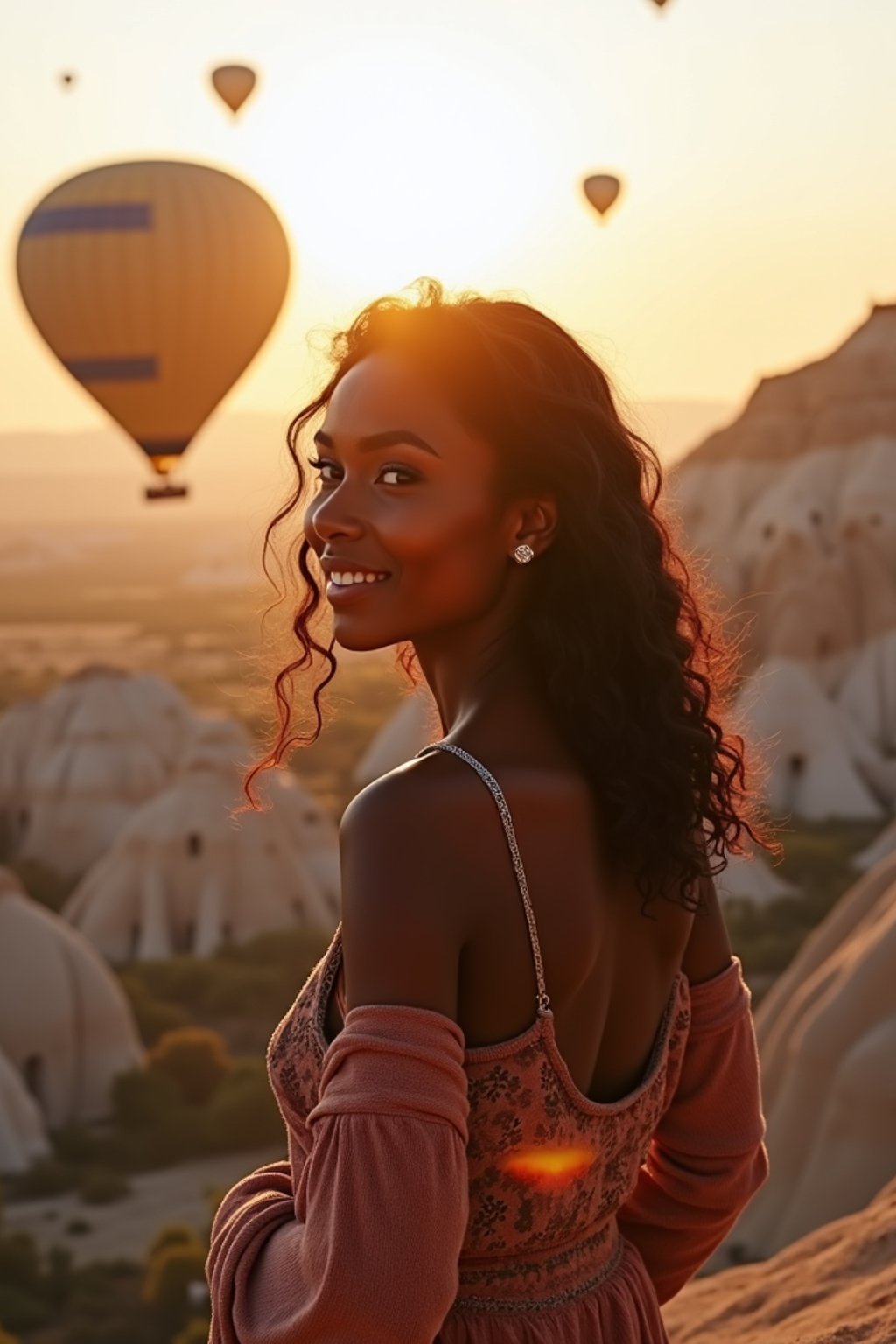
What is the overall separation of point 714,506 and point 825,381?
499 cm

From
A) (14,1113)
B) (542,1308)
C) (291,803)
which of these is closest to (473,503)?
(542,1308)

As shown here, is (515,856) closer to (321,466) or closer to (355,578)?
(355,578)

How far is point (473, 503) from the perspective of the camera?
76.5 inches

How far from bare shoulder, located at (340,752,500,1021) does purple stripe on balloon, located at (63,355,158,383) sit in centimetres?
1793


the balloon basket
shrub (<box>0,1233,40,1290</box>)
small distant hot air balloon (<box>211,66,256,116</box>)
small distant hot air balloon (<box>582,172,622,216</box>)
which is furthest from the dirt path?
small distant hot air balloon (<box>582,172,622,216</box>)

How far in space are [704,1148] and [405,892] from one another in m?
0.77

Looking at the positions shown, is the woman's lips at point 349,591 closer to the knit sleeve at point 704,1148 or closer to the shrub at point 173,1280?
the knit sleeve at point 704,1148

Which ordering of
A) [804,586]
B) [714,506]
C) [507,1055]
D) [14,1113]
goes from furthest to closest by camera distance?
[714,506]
[804,586]
[14,1113]
[507,1055]

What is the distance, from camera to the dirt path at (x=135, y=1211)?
53.8ft

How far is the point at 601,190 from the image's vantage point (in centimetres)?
2659

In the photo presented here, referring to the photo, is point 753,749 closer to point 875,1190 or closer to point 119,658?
point 875,1190

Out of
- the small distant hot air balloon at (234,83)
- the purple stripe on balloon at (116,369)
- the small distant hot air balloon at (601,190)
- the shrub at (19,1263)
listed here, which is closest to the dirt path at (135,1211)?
the shrub at (19,1263)

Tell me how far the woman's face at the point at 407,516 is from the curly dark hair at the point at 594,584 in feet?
0.11

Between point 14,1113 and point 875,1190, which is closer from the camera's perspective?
point 875,1190
